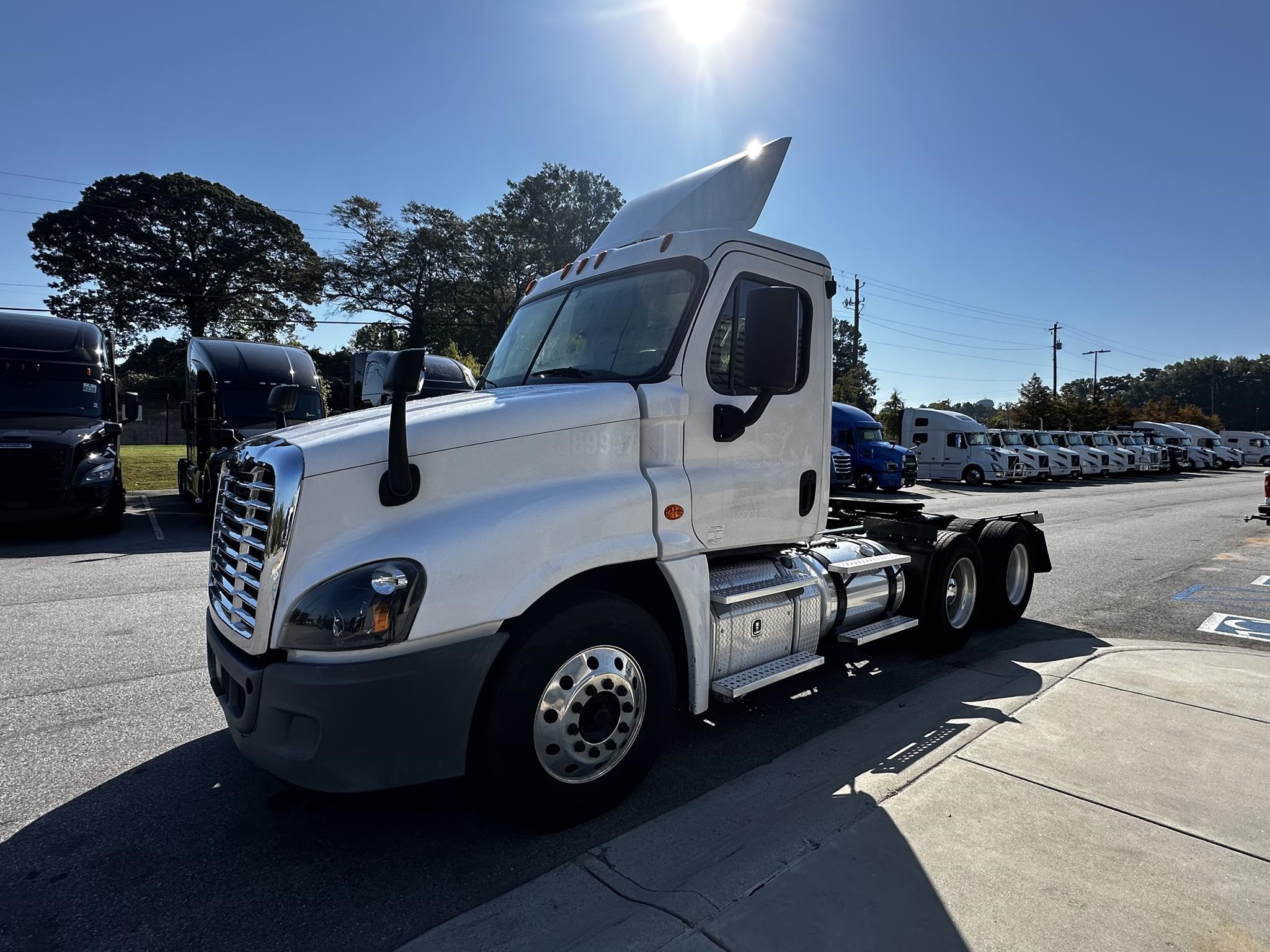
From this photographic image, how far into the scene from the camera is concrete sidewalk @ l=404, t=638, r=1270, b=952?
2457mm

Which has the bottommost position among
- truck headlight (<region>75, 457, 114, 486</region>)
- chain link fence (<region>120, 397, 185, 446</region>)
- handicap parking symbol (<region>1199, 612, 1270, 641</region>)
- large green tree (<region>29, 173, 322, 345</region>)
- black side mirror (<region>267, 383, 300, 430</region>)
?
handicap parking symbol (<region>1199, 612, 1270, 641</region>)

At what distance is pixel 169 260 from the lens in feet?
171

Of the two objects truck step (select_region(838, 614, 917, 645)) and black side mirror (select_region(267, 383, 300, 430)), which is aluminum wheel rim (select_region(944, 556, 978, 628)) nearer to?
truck step (select_region(838, 614, 917, 645))

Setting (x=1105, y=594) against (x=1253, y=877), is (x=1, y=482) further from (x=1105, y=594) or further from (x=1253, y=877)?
(x=1105, y=594)

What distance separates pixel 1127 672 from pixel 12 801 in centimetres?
679

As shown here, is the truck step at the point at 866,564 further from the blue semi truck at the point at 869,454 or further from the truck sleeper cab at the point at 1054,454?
the truck sleeper cab at the point at 1054,454

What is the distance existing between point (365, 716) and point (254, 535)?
34.9 inches

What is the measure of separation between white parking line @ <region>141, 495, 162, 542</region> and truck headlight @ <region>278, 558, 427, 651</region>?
1033 centimetres

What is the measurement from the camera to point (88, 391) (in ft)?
38.6

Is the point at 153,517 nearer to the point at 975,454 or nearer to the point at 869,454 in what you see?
the point at 869,454

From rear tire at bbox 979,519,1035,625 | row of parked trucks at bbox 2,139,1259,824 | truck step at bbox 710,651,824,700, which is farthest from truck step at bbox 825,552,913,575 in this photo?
rear tire at bbox 979,519,1035,625

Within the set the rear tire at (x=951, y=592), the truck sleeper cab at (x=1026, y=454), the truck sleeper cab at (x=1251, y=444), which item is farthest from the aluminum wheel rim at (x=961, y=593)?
the truck sleeper cab at (x=1251, y=444)

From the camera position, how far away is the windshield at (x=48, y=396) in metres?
11.1

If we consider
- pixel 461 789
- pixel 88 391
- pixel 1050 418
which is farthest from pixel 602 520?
pixel 1050 418
